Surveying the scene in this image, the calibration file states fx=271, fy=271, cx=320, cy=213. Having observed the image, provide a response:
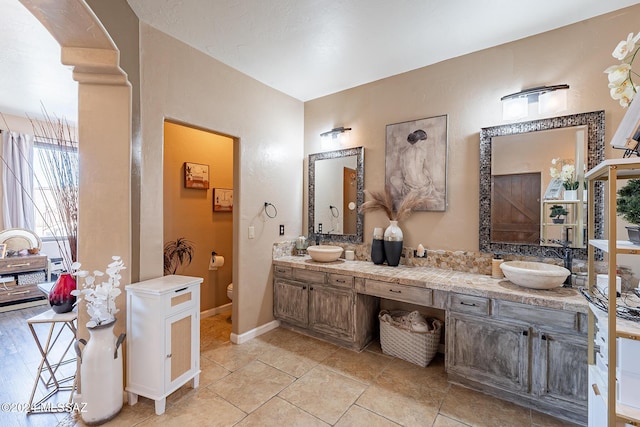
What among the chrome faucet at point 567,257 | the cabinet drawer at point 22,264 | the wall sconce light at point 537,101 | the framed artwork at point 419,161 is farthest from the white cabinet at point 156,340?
the cabinet drawer at point 22,264

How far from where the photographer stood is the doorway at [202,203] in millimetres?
3309

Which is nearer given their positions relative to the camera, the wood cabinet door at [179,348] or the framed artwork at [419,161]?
the wood cabinet door at [179,348]

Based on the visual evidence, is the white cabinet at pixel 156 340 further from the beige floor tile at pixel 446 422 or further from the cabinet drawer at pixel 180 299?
the beige floor tile at pixel 446 422

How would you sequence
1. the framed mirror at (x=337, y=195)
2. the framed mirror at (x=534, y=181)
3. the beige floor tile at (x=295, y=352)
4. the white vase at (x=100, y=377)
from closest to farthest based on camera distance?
the white vase at (x=100, y=377)
the framed mirror at (x=534, y=181)
the beige floor tile at (x=295, y=352)
the framed mirror at (x=337, y=195)

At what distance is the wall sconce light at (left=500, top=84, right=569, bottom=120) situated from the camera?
219cm

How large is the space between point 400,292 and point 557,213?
1417 millimetres

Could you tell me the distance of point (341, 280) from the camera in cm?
278

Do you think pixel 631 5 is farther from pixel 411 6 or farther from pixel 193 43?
pixel 193 43

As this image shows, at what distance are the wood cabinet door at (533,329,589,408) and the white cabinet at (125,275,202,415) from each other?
2557mm

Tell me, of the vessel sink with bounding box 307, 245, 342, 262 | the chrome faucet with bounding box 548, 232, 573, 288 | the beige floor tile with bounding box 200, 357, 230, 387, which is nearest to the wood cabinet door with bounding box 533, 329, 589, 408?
the chrome faucet with bounding box 548, 232, 573, 288

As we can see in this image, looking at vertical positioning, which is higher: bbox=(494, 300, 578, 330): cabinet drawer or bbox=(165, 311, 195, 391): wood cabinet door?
bbox=(494, 300, 578, 330): cabinet drawer

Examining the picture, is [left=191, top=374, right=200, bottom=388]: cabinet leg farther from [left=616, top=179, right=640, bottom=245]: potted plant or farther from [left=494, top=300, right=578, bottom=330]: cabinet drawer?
[left=616, top=179, right=640, bottom=245]: potted plant

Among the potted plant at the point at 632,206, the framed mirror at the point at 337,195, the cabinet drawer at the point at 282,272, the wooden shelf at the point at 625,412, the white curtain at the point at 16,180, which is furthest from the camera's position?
the white curtain at the point at 16,180

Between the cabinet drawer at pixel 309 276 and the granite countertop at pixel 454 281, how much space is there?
0.05 meters
